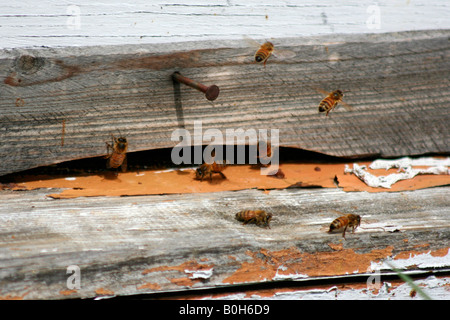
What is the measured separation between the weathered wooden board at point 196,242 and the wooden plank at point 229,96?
41cm

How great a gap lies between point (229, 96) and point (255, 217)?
2.80ft

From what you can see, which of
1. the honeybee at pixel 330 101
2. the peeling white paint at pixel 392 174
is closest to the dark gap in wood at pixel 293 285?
the peeling white paint at pixel 392 174

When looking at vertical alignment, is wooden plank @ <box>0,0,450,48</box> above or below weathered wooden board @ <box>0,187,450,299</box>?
above

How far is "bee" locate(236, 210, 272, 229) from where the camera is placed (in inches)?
80.7

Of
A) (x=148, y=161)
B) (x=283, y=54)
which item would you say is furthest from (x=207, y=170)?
(x=283, y=54)

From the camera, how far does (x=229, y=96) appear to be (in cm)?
264

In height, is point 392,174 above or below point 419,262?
above

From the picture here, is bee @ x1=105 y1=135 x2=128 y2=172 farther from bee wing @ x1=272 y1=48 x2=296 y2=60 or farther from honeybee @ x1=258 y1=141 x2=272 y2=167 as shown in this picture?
bee wing @ x1=272 y1=48 x2=296 y2=60

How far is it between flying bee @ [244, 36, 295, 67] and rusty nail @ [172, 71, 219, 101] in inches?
15.3

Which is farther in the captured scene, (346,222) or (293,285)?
(346,222)

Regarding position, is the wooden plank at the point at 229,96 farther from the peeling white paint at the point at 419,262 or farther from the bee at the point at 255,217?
the peeling white paint at the point at 419,262

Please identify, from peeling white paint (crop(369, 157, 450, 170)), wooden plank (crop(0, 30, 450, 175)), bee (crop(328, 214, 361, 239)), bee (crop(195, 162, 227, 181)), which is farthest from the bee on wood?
peeling white paint (crop(369, 157, 450, 170))

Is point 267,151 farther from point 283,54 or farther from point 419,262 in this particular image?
point 419,262

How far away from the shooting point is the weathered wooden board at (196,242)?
1.69 metres
